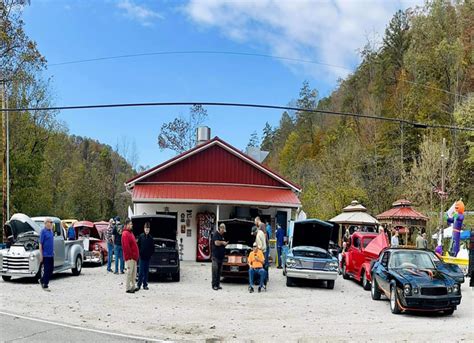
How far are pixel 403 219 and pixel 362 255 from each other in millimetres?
14516

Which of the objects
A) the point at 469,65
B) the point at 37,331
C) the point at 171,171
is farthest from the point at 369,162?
the point at 37,331

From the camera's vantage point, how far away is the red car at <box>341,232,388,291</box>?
1853 cm

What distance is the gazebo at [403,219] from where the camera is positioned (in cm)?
3203

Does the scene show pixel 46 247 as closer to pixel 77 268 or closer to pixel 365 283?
pixel 77 268

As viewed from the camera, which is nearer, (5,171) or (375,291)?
(375,291)

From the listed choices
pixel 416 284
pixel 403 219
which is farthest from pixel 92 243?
pixel 403 219

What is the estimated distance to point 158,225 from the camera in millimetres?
19875

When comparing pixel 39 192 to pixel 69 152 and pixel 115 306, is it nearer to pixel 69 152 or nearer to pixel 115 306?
pixel 69 152

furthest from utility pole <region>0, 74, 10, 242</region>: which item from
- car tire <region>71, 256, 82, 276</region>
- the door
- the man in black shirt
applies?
the man in black shirt

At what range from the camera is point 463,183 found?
43.2m

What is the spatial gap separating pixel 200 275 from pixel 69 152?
55587mm

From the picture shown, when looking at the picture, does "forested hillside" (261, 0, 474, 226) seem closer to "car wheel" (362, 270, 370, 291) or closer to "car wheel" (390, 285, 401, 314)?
"car wheel" (362, 270, 370, 291)

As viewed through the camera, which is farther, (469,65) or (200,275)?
(469,65)

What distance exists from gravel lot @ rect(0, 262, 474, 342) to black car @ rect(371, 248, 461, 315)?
34 centimetres
